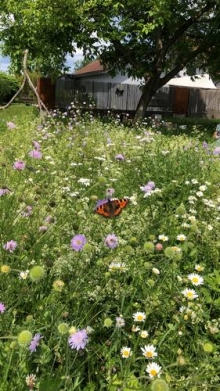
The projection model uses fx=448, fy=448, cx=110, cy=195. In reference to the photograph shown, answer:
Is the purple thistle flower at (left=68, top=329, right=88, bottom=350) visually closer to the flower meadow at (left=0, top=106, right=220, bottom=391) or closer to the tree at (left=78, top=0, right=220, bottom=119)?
the flower meadow at (left=0, top=106, right=220, bottom=391)

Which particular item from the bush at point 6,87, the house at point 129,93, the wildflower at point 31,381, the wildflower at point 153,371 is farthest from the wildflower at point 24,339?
the bush at point 6,87

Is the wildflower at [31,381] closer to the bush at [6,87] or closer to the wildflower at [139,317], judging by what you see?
the wildflower at [139,317]

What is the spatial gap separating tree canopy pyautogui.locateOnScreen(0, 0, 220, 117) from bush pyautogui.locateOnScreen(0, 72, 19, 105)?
42.1ft

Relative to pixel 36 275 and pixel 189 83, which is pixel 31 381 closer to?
pixel 36 275

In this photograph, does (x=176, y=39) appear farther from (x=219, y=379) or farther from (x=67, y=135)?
(x=219, y=379)

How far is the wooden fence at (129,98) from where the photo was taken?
62.2ft

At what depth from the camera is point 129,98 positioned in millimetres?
23156

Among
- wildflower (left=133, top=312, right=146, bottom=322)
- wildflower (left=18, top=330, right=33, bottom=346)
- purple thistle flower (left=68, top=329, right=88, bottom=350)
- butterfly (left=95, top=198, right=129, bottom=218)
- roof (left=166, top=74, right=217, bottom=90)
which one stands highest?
roof (left=166, top=74, right=217, bottom=90)

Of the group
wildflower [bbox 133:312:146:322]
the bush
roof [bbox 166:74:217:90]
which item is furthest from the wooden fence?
wildflower [bbox 133:312:146:322]

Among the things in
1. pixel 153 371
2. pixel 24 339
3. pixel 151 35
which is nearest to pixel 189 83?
pixel 151 35

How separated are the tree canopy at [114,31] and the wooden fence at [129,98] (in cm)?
331

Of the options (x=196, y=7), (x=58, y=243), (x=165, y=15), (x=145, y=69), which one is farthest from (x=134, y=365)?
(x=196, y=7)

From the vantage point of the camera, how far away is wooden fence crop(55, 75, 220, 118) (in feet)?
62.2

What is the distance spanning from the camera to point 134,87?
2322 centimetres
